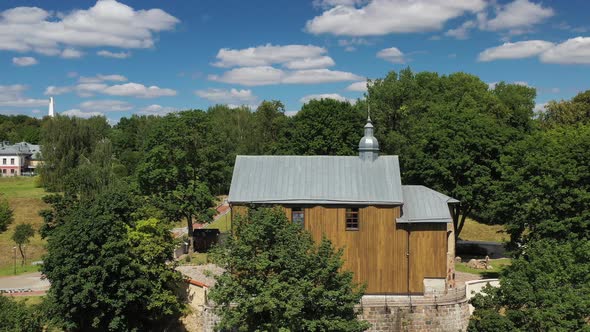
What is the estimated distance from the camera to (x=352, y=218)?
84.0 ft

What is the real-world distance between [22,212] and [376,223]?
42657 mm

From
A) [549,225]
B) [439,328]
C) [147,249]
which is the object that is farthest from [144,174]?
[549,225]

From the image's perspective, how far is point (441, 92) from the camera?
177 feet

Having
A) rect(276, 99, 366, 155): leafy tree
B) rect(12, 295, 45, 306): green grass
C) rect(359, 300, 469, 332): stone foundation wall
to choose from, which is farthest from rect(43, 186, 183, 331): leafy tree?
rect(276, 99, 366, 155): leafy tree

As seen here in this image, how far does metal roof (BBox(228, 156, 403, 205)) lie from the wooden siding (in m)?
0.65

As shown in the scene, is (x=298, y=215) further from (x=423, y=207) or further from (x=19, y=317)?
(x=19, y=317)

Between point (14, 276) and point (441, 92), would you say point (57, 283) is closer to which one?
point (14, 276)

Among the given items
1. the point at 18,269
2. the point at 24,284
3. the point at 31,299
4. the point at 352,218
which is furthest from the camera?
the point at 18,269

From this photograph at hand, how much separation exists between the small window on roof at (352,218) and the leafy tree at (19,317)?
51.7 feet

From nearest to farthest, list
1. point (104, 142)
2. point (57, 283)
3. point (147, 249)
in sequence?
point (57, 283), point (147, 249), point (104, 142)

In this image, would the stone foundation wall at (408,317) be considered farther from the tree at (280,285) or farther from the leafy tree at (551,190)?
the leafy tree at (551,190)

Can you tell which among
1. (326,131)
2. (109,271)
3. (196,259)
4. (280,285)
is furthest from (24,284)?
(326,131)

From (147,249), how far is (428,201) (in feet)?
48.4

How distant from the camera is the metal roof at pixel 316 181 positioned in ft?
84.1
